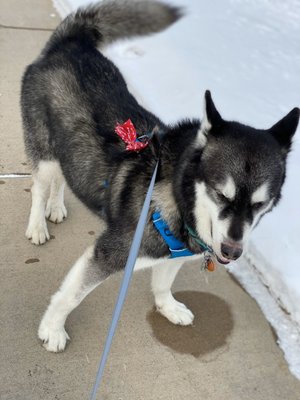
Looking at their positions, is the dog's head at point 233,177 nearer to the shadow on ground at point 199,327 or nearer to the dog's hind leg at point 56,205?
the shadow on ground at point 199,327

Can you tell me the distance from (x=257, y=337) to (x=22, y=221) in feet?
5.60

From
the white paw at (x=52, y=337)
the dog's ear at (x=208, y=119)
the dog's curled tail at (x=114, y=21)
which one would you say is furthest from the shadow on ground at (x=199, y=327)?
the dog's curled tail at (x=114, y=21)

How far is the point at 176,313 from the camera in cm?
300

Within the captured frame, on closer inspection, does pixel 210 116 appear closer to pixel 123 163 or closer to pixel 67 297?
pixel 123 163

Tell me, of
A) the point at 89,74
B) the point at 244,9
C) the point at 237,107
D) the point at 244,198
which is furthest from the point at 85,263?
the point at 244,9

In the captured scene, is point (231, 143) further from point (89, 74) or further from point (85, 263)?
point (89, 74)

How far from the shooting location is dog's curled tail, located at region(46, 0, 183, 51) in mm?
3051

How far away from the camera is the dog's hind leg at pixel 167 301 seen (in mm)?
2959

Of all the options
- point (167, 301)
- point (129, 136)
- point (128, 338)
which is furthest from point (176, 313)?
point (129, 136)

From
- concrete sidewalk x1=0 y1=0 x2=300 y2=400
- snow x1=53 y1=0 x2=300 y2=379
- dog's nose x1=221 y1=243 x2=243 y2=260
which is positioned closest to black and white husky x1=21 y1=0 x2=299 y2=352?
dog's nose x1=221 y1=243 x2=243 y2=260

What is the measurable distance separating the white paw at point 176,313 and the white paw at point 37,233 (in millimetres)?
893

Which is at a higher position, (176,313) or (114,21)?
(114,21)

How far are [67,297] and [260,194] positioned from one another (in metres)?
1.15

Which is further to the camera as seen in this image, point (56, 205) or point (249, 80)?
point (249, 80)
